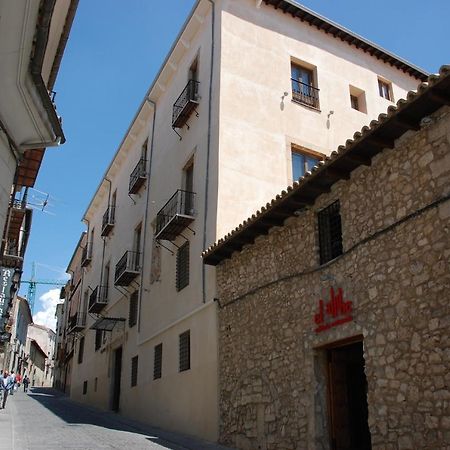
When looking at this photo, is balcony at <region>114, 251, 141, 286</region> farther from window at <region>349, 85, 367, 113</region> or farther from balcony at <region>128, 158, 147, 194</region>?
window at <region>349, 85, 367, 113</region>

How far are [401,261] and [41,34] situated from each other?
5.14 meters

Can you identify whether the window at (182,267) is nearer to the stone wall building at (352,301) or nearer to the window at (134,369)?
the stone wall building at (352,301)

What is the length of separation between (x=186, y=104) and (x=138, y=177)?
4574 mm

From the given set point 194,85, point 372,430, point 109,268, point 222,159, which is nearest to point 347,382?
point 372,430

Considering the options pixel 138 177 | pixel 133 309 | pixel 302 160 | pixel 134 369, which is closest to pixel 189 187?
pixel 302 160

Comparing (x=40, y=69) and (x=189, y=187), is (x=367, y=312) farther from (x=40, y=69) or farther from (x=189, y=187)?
(x=189, y=187)

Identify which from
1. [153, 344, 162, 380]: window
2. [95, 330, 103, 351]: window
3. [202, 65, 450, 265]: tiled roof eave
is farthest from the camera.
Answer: [95, 330, 103, 351]: window

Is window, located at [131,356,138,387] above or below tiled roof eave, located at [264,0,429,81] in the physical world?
below

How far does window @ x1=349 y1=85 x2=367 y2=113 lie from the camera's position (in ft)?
55.2

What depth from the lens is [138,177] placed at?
62.3 ft

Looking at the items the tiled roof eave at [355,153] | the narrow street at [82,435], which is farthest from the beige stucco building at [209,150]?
the tiled roof eave at [355,153]

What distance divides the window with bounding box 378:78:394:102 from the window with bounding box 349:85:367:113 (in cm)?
82

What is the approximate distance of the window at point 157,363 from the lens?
1510cm

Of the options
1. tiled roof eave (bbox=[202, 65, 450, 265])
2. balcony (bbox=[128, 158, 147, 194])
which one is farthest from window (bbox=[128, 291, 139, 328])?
tiled roof eave (bbox=[202, 65, 450, 265])
